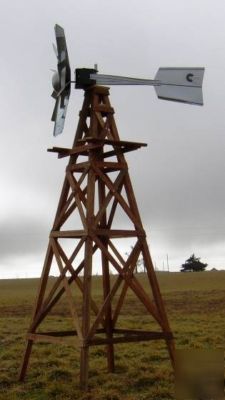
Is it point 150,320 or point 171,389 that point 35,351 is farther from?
point 150,320

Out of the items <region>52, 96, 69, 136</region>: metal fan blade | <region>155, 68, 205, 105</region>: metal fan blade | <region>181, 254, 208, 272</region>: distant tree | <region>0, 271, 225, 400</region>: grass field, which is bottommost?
<region>0, 271, 225, 400</region>: grass field

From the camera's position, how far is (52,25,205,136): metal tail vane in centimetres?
1309

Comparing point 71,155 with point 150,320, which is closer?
point 71,155

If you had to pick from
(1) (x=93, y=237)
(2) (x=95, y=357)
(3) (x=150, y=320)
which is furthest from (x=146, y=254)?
(3) (x=150, y=320)

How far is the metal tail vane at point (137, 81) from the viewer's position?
43.0 feet

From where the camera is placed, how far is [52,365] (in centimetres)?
1530

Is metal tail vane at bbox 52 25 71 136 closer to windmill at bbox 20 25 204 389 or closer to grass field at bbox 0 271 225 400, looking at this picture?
windmill at bbox 20 25 204 389

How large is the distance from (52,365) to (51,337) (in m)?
2.83

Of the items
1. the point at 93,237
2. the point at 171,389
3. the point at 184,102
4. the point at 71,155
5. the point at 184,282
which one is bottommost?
the point at 171,389

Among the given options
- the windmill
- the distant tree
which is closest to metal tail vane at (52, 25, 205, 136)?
the windmill

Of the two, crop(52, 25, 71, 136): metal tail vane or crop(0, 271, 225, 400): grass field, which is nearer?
crop(0, 271, 225, 400): grass field

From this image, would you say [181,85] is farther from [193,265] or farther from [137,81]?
[193,265]

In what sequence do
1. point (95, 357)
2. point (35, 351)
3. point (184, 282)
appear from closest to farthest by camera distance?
point (95, 357), point (35, 351), point (184, 282)

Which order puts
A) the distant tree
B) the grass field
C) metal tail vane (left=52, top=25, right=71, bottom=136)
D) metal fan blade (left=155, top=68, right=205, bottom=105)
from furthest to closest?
1. the distant tree
2. metal fan blade (left=155, top=68, right=205, bottom=105)
3. metal tail vane (left=52, top=25, right=71, bottom=136)
4. the grass field
